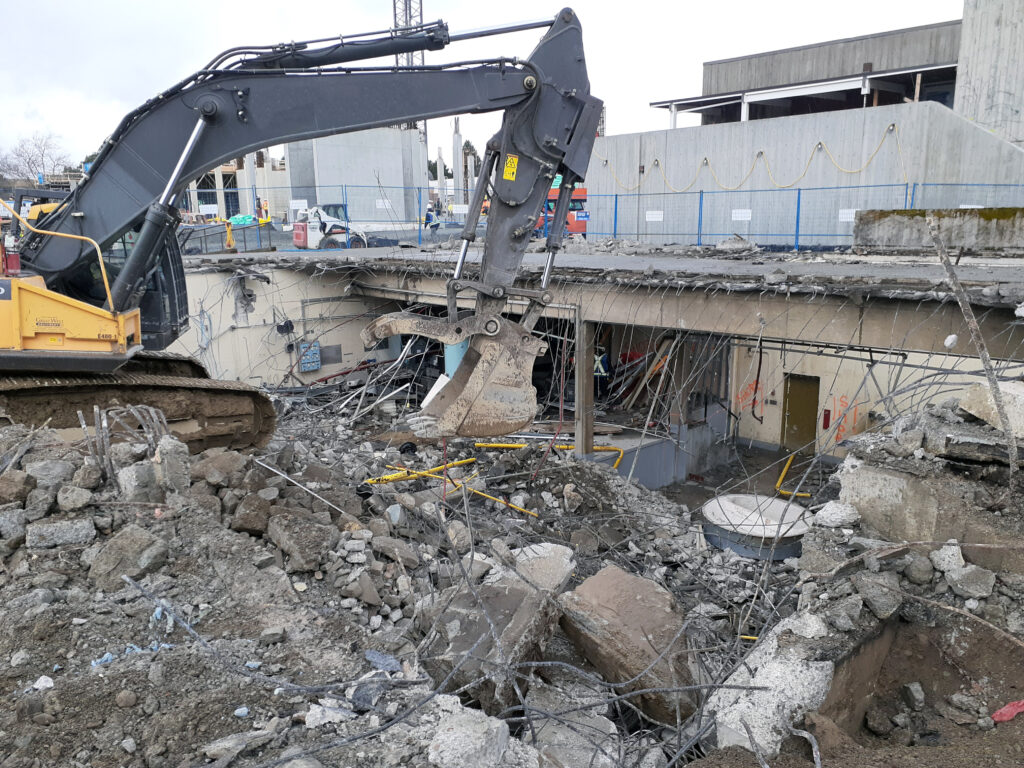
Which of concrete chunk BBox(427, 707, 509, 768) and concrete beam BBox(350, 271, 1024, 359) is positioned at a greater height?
concrete beam BBox(350, 271, 1024, 359)

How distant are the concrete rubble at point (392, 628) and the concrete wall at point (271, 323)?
402 inches

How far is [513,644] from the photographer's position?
408 centimetres

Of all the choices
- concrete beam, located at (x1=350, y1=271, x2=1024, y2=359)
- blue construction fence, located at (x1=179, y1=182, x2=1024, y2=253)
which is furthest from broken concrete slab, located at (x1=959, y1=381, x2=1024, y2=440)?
blue construction fence, located at (x1=179, y1=182, x2=1024, y2=253)

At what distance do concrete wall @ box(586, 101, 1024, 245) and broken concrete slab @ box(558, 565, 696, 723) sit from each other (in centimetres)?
1578

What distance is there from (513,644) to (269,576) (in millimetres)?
1479

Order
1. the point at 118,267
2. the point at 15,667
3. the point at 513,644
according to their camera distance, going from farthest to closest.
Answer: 1. the point at 118,267
2. the point at 513,644
3. the point at 15,667

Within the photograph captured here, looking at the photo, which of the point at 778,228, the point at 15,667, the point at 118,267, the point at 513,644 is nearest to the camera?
the point at 15,667

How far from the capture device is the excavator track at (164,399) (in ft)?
22.4

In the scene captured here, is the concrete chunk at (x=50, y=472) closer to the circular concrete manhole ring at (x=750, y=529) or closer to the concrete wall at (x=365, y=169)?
the circular concrete manhole ring at (x=750, y=529)

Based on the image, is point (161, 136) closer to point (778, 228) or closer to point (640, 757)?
point (640, 757)

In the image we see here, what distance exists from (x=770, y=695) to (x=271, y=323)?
1451cm

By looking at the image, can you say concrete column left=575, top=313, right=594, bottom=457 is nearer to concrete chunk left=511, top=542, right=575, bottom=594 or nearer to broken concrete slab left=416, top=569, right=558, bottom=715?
concrete chunk left=511, top=542, right=575, bottom=594

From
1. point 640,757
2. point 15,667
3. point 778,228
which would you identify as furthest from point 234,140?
point 778,228

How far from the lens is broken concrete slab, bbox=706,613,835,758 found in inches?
137
